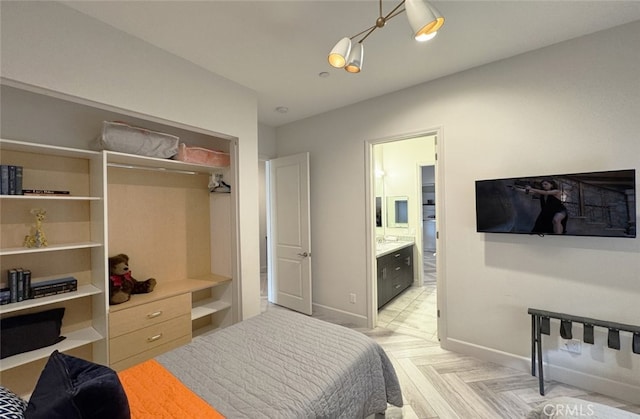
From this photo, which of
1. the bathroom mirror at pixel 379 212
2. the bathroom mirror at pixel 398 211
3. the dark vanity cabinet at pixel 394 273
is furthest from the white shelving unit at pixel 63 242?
the bathroom mirror at pixel 398 211

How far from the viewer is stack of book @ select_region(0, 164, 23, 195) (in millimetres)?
1543

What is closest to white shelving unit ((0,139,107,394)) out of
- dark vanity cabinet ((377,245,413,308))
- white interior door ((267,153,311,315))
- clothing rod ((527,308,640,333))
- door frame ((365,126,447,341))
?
white interior door ((267,153,311,315))

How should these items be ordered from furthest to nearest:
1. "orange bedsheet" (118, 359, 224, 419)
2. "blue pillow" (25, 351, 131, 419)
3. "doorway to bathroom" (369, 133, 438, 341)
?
"doorway to bathroom" (369, 133, 438, 341)
"orange bedsheet" (118, 359, 224, 419)
"blue pillow" (25, 351, 131, 419)

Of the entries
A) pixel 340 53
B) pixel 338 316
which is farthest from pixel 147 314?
pixel 340 53

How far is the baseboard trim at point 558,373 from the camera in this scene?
188 centimetres

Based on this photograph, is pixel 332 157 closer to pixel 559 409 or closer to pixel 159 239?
pixel 159 239

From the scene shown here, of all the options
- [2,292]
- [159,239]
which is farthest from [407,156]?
[2,292]

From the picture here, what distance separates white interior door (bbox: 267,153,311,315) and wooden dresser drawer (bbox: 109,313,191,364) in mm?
1521

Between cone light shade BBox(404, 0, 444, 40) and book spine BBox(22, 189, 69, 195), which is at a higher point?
cone light shade BBox(404, 0, 444, 40)

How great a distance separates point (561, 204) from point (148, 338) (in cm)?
333

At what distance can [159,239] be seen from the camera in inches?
99.2

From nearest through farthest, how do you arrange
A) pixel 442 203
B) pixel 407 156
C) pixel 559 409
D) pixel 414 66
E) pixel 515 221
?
pixel 559 409 < pixel 515 221 < pixel 414 66 < pixel 442 203 < pixel 407 156

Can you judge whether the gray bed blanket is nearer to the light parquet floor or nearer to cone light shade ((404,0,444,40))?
the light parquet floor

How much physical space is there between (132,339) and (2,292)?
794 millimetres
